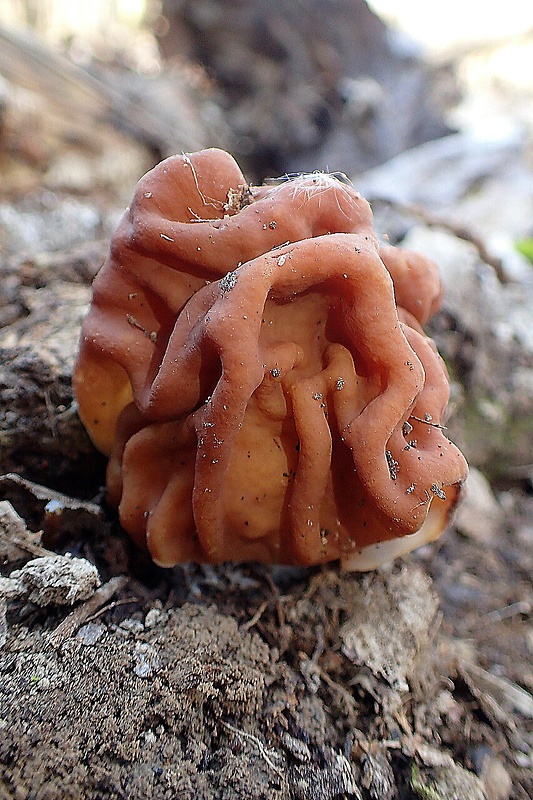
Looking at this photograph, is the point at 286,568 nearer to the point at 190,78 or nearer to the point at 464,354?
the point at 464,354

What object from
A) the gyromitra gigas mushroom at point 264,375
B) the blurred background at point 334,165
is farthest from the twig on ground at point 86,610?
the blurred background at point 334,165

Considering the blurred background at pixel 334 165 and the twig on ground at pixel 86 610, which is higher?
the blurred background at pixel 334 165

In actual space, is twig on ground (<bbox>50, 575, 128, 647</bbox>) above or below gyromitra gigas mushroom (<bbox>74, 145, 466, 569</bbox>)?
below

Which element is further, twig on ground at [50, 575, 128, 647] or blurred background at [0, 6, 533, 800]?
blurred background at [0, 6, 533, 800]

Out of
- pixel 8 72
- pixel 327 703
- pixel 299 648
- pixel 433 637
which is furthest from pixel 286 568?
pixel 8 72

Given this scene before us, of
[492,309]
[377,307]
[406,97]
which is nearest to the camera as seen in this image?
[377,307]

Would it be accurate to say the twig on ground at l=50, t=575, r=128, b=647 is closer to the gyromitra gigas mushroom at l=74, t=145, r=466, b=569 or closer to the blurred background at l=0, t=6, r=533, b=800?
the gyromitra gigas mushroom at l=74, t=145, r=466, b=569

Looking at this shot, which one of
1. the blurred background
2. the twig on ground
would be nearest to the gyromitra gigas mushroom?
the twig on ground

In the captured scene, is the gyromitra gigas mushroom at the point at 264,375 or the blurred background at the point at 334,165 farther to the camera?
the blurred background at the point at 334,165

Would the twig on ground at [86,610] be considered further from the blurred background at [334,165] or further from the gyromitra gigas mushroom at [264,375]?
the blurred background at [334,165]
